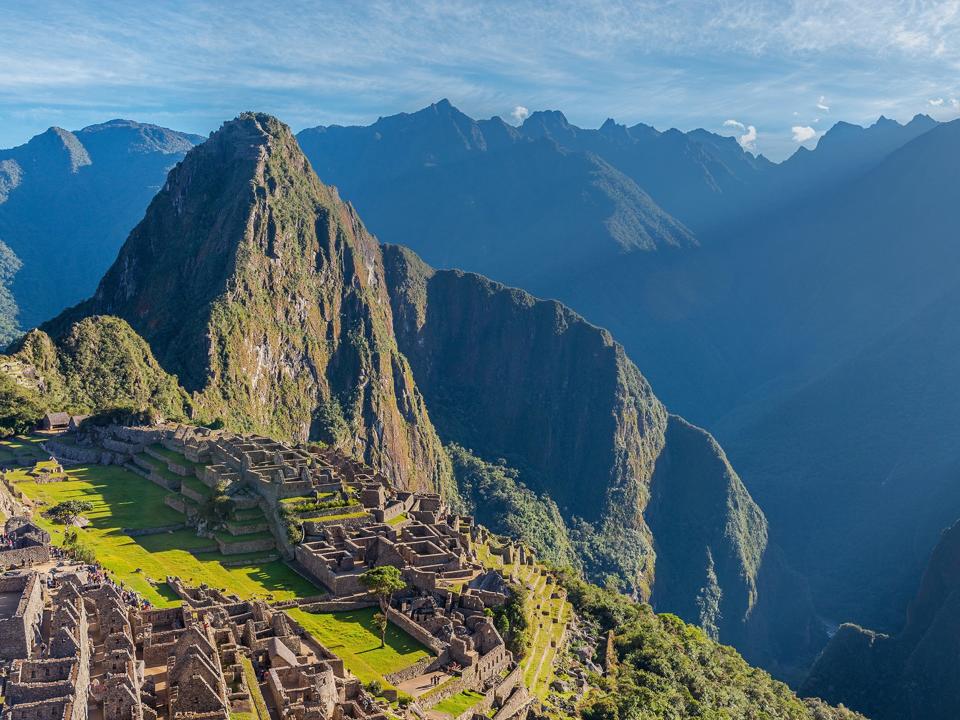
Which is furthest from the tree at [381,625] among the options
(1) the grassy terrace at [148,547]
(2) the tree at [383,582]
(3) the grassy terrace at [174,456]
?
(3) the grassy terrace at [174,456]

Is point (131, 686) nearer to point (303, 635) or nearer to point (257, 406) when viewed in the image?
point (303, 635)

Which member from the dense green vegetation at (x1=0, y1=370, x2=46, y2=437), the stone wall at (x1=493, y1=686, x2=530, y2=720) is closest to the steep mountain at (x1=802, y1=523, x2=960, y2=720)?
the stone wall at (x1=493, y1=686, x2=530, y2=720)

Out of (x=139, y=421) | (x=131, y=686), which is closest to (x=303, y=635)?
(x=131, y=686)

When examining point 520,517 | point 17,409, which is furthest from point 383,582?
point 520,517

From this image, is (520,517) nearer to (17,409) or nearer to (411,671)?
(17,409)

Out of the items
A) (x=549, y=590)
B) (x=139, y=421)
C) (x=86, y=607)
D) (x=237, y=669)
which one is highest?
(x=86, y=607)

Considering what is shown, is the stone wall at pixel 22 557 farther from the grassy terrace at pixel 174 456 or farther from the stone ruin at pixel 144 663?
the grassy terrace at pixel 174 456
